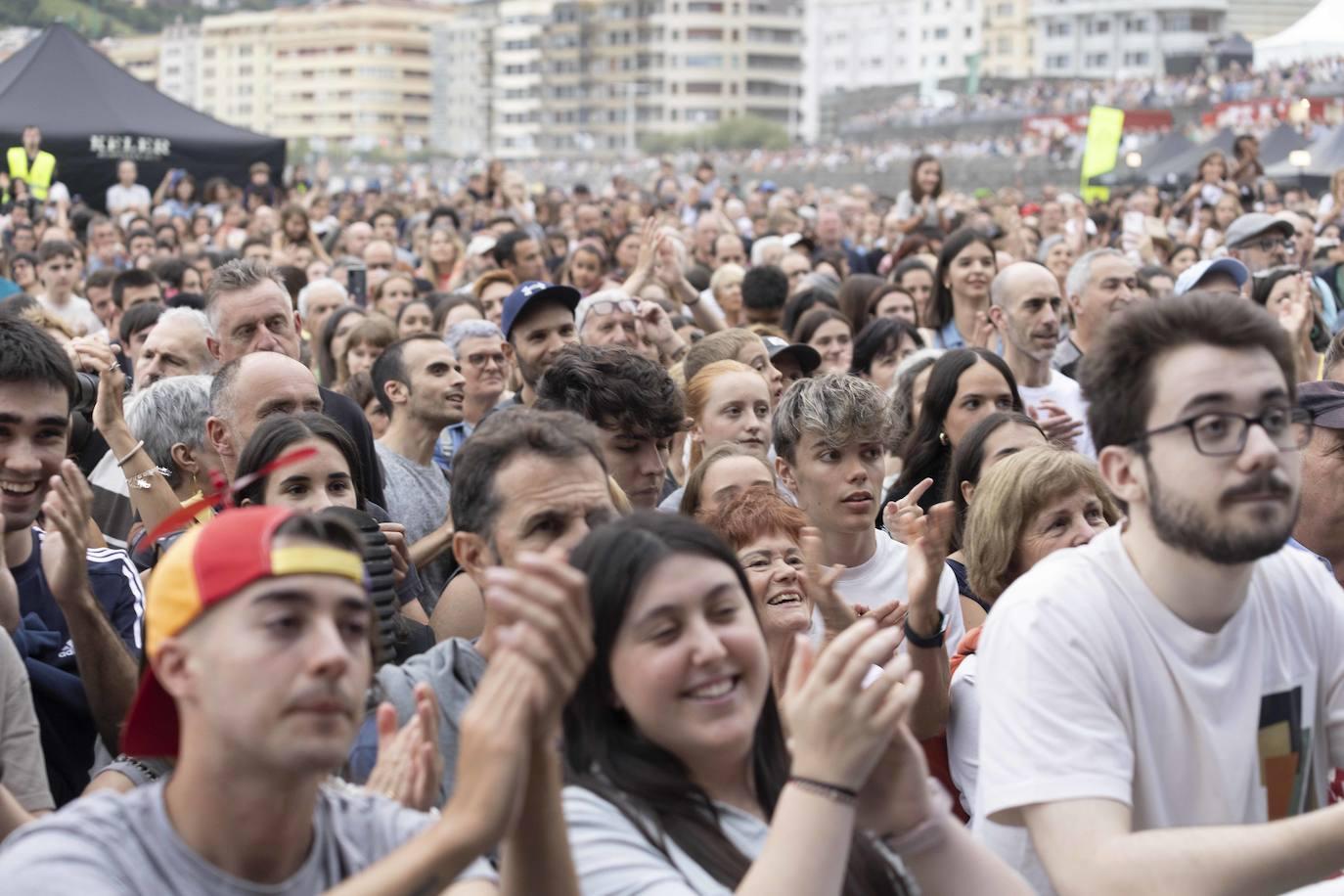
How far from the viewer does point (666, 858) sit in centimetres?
280

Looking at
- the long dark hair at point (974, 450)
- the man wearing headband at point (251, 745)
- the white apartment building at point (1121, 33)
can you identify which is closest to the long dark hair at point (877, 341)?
the long dark hair at point (974, 450)

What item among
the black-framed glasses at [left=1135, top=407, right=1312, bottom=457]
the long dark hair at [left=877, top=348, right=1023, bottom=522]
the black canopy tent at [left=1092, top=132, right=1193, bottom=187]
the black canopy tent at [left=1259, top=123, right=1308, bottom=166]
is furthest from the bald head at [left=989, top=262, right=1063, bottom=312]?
the black canopy tent at [left=1092, top=132, right=1193, bottom=187]

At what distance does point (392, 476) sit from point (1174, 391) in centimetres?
384

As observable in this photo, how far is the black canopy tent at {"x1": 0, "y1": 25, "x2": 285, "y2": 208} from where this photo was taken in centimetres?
2267

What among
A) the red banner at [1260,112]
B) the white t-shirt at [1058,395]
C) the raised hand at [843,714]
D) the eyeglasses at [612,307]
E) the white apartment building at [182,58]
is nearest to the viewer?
the raised hand at [843,714]

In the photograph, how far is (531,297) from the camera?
7344 millimetres

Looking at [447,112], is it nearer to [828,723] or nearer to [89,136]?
[89,136]

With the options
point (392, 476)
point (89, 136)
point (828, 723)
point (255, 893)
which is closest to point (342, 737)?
point (255, 893)

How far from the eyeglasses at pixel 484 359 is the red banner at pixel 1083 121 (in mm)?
49319

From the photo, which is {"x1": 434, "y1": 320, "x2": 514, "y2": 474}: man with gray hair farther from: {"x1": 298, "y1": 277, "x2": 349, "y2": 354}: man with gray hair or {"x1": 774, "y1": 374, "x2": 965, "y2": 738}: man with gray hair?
{"x1": 298, "y1": 277, "x2": 349, "y2": 354}: man with gray hair

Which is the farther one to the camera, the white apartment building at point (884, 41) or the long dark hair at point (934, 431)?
the white apartment building at point (884, 41)

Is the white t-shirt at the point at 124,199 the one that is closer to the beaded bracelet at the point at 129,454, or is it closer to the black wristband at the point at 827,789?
the beaded bracelet at the point at 129,454

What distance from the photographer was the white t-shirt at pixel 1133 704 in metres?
3.04

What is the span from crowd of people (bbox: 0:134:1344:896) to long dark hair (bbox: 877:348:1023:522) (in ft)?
0.06
